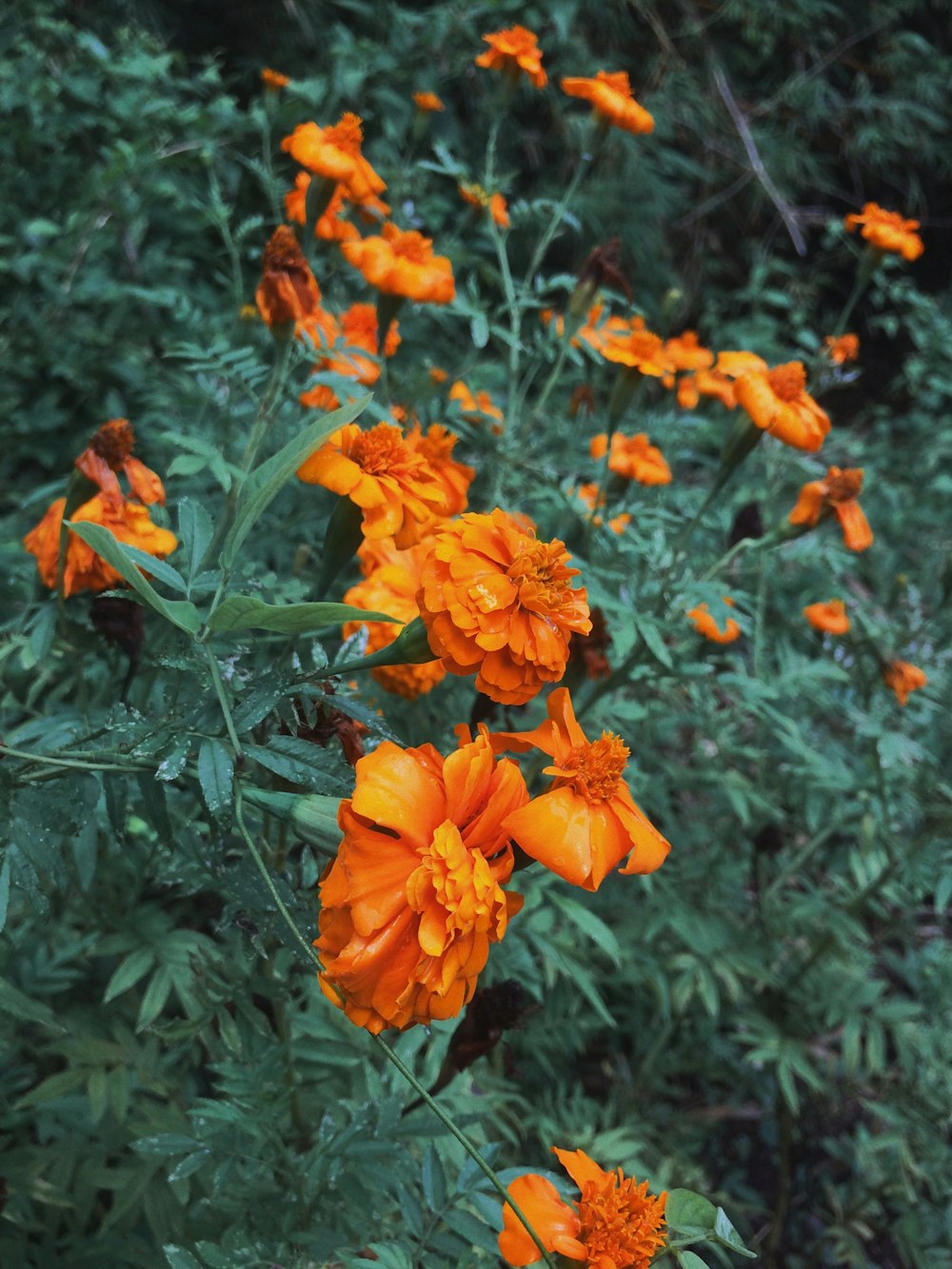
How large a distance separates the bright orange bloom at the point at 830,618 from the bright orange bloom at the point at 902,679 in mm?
109

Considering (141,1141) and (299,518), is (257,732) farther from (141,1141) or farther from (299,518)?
(299,518)

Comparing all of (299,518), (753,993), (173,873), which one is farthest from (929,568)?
(173,873)

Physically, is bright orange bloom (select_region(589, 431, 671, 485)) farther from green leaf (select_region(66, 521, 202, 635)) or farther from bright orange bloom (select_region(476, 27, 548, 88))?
green leaf (select_region(66, 521, 202, 635))

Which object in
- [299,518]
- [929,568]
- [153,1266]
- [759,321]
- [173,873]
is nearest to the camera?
[173,873]

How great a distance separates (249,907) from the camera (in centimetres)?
68

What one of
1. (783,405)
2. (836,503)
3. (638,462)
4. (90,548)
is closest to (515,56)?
(638,462)

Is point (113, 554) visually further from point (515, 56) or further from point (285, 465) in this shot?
point (515, 56)

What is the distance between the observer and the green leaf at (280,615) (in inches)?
22.0

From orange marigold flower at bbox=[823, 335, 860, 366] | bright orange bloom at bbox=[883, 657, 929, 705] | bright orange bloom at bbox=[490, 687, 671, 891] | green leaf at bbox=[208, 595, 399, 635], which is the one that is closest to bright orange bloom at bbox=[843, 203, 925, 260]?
orange marigold flower at bbox=[823, 335, 860, 366]

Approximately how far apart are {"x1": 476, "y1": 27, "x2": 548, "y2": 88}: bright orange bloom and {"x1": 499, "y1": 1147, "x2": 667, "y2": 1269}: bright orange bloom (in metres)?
1.62

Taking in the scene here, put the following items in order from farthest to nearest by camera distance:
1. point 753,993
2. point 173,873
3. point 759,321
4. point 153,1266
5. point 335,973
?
point 759,321, point 753,993, point 153,1266, point 173,873, point 335,973

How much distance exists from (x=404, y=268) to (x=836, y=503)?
2.31 ft

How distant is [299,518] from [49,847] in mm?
719

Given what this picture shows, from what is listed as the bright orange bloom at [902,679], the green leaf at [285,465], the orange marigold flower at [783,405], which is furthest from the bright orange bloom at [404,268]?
the bright orange bloom at [902,679]
